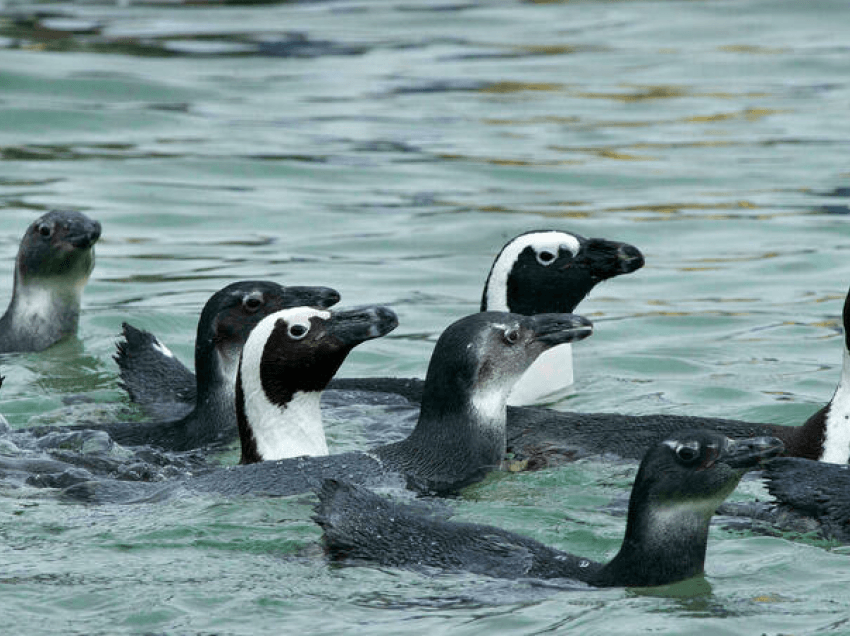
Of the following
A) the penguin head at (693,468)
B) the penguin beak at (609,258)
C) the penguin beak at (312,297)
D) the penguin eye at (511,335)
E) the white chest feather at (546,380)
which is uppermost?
the penguin beak at (609,258)

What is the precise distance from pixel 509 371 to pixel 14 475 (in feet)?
7.51

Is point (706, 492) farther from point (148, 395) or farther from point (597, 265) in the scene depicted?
point (148, 395)

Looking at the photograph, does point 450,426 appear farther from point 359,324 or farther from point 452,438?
point 359,324

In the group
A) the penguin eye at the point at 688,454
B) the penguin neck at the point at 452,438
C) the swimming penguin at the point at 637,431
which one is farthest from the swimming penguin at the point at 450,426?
the penguin eye at the point at 688,454

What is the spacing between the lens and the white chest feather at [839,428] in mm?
8852

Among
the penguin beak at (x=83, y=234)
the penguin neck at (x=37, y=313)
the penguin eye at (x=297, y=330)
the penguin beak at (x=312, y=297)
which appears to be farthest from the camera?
the penguin neck at (x=37, y=313)

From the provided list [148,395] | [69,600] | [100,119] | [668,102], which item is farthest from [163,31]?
[69,600]

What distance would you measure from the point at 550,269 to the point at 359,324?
2031 mm

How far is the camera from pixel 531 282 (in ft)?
34.9

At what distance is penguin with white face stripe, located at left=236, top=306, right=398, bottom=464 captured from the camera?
8844 mm

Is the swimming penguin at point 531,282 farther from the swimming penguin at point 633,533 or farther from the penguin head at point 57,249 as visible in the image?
the swimming penguin at point 633,533

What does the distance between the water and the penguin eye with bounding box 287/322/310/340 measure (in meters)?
1.05

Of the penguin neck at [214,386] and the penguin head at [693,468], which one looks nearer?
the penguin head at [693,468]

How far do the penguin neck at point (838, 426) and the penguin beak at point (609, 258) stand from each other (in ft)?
6.08
